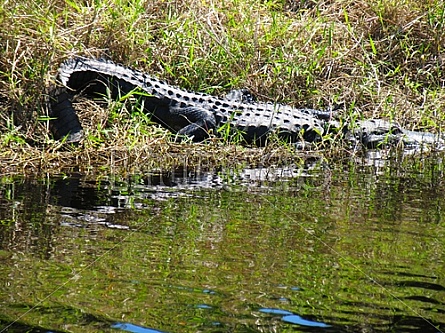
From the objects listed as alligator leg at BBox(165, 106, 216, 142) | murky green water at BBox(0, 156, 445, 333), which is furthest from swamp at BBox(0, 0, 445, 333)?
alligator leg at BBox(165, 106, 216, 142)

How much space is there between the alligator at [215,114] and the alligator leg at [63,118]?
0.96ft

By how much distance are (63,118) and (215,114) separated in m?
1.48

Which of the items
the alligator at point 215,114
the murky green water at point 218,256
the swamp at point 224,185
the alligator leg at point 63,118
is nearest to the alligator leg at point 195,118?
the alligator at point 215,114

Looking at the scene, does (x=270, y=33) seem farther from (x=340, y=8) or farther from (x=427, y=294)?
(x=427, y=294)

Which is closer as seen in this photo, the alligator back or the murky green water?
the murky green water

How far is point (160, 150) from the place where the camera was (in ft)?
19.9

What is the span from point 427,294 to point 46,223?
1804mm

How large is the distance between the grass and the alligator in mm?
182

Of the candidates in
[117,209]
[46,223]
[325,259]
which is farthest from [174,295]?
[117,209]

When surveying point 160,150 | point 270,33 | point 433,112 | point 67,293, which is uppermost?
point 270,33

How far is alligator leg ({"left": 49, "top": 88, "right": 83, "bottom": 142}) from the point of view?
19.2ft

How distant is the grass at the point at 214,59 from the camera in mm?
5988

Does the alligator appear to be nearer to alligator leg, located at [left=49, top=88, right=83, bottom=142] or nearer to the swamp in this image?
the swamp

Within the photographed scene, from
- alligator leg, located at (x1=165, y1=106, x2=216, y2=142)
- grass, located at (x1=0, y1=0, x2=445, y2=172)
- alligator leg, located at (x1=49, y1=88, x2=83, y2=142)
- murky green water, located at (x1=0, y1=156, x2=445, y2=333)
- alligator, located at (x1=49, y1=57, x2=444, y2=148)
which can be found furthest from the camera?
alligator leg, located at (x1=165, y1=106, x2=216, y2=142)
